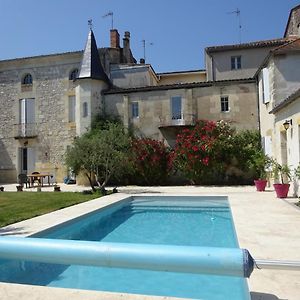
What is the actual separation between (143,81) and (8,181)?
13.7 m

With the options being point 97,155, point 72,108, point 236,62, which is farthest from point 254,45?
point 97,155

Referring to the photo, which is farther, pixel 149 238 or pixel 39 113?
pixel 39 113

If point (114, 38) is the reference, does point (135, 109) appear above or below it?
below

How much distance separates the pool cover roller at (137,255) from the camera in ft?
9.30

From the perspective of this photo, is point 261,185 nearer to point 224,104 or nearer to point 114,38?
point 224,104

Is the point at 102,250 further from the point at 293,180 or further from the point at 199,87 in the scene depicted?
the point at 199,87

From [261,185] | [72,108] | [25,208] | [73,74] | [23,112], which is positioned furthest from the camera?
[23,112]

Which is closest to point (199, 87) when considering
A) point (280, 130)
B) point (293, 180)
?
point (280, 130)

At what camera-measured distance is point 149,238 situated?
800 cm

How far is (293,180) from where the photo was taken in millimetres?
12992

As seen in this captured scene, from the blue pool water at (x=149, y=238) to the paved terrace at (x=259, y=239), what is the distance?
0.29m

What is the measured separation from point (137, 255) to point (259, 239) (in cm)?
393

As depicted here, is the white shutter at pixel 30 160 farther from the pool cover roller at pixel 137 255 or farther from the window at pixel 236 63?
the pool cover roller at pixel 137 255

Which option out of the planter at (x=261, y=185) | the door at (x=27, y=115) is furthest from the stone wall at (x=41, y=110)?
the planter at (x=261, y=185)
